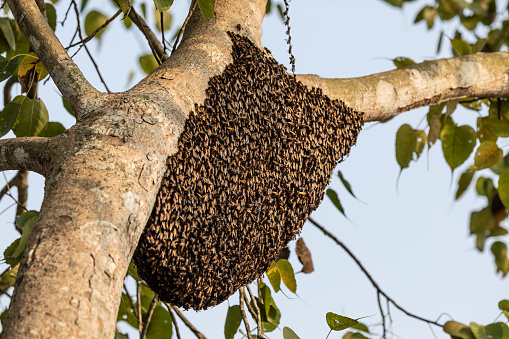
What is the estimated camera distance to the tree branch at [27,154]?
152 cm

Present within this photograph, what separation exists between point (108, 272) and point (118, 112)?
1.69 feet

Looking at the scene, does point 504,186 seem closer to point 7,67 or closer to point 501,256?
point 501,256

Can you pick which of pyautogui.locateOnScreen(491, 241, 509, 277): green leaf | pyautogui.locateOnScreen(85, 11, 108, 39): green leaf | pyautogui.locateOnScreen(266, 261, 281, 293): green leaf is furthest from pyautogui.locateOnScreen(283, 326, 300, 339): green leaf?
pyautogui.locateOnScreen(491, 241, 509, 277): green leaf

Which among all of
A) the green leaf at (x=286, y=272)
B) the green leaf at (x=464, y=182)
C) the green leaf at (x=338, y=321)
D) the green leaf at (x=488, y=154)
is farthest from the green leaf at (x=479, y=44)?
the green leaf at (x=338, y=321)

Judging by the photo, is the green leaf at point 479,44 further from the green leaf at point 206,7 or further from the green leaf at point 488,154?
the green leaf at point 206,7

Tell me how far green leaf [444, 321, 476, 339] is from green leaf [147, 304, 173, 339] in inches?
54.2

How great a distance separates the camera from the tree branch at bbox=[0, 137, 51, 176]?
152 cm

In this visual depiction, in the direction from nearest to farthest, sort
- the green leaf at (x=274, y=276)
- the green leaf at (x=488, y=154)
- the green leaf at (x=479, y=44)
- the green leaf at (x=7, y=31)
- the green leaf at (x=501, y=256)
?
1. the green leaf at (x=274, y=276)
2. the green leaf at (x=7, y=31)
3. the green leaf at (x=479, y=44)
4. the green leaf at (x=488, y=154)
5. the green leaf at (x=501, y=256)

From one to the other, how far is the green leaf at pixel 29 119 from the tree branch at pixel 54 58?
0.57m

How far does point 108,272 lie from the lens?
1.22 metres

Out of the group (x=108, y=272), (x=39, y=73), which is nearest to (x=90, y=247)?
(x=108, y=272)

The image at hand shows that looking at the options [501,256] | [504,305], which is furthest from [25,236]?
[501,256]

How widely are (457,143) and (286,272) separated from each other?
4.44 feet

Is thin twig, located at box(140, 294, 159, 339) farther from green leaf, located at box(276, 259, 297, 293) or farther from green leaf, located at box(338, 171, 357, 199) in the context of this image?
green leaf, located at box(338, 171, 357, 199)
